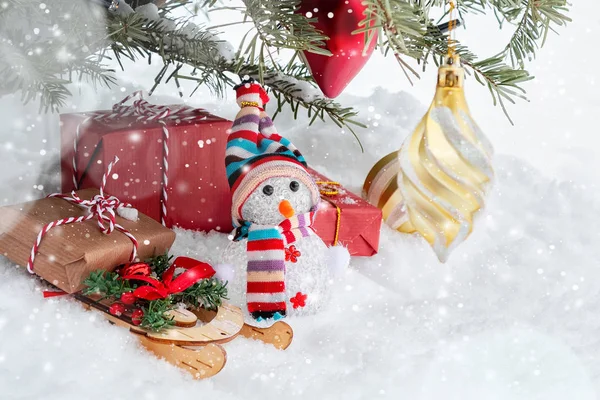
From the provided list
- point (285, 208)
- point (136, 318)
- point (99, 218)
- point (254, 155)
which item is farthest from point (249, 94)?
point (136, 318)

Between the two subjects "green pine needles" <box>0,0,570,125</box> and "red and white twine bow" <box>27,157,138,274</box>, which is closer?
"green pine needles" <box>0,0,570,125</box>

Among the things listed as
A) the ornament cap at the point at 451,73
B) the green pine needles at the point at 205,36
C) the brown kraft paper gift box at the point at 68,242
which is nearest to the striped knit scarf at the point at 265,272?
the brown kraft paper gift box at the point at 68,242

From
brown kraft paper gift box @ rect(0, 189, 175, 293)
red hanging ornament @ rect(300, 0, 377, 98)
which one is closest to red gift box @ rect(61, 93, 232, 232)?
brown kraft paper gift box @ rect(0, 189, 175, 293)

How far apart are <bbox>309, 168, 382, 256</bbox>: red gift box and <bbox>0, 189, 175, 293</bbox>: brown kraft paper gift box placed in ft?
1.01

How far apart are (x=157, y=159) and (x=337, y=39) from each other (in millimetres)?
573

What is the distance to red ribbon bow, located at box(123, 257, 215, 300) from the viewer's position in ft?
3.60

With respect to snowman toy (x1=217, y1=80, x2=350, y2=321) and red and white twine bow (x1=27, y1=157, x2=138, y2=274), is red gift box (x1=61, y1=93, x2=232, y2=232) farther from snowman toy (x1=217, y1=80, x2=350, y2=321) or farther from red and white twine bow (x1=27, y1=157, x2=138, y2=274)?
snowman toy (x1=217, y1=80, x2=350, y2=321)

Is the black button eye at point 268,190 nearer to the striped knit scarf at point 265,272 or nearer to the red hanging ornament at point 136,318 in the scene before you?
the striped knit scarf at point 265,272

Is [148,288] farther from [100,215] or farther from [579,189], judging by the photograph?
[579,189]

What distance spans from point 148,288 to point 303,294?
0.27 metres

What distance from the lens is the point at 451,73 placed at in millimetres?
965

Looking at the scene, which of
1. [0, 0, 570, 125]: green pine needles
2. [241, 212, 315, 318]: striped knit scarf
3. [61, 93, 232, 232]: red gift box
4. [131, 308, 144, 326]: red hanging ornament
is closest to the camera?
[0, 0, 570, 125]: green pine needles

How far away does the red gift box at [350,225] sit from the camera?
1399mm

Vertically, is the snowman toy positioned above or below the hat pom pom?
below
